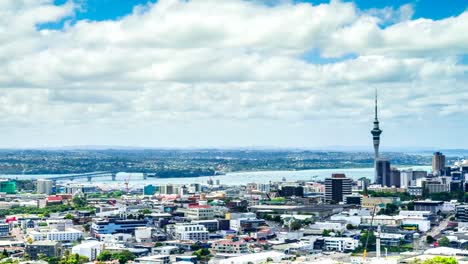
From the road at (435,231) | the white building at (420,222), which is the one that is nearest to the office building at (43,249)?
the road at (435,231)

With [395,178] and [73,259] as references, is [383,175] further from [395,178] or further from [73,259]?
[73,259]

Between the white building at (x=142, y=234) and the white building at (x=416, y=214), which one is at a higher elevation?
the white building at (x=416, y=214)

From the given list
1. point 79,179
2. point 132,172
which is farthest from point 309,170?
point 79,179

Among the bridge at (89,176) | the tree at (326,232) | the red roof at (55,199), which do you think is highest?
the bridge at (89,176)

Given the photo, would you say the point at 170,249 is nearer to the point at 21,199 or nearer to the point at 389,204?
the point at 389,204

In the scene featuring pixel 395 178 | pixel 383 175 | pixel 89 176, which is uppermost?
pixel 383 175

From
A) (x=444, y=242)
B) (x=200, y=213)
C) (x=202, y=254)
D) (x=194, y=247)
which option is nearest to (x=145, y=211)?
(x=200, y=213)

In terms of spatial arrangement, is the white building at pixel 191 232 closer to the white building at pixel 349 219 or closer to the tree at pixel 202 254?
the tree at pixel 202 254
